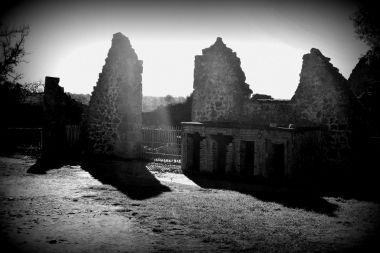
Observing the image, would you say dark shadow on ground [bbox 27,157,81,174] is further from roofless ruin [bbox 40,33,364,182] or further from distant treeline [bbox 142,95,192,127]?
distant treeline [bbox 142,95,192,127]

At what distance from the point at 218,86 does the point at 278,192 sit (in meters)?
8.16

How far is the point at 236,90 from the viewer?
16.1 meters

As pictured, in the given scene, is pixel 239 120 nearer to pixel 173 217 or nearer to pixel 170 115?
pixel 173 217

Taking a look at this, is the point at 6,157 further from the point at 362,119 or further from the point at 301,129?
the point at 362,119

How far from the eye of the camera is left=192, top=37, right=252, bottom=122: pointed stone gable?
16031 mm

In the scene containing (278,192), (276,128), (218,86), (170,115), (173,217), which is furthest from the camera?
(170,115)

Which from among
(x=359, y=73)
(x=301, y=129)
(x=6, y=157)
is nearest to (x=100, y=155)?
(x=6, y=157)

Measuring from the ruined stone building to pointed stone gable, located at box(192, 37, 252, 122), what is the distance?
0.05 metres

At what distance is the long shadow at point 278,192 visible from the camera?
809cm

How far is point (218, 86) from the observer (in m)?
16.6

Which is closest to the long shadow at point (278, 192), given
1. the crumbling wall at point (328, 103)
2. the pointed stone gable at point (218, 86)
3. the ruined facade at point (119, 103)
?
the crumbling wall at point (328, 103)

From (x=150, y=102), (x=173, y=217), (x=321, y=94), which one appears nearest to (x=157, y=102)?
(x=150, y=102)

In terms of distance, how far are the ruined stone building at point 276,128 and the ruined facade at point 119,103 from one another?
4.43 meters

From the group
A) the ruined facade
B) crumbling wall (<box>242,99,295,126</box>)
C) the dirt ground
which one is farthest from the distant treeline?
the dirt ground
